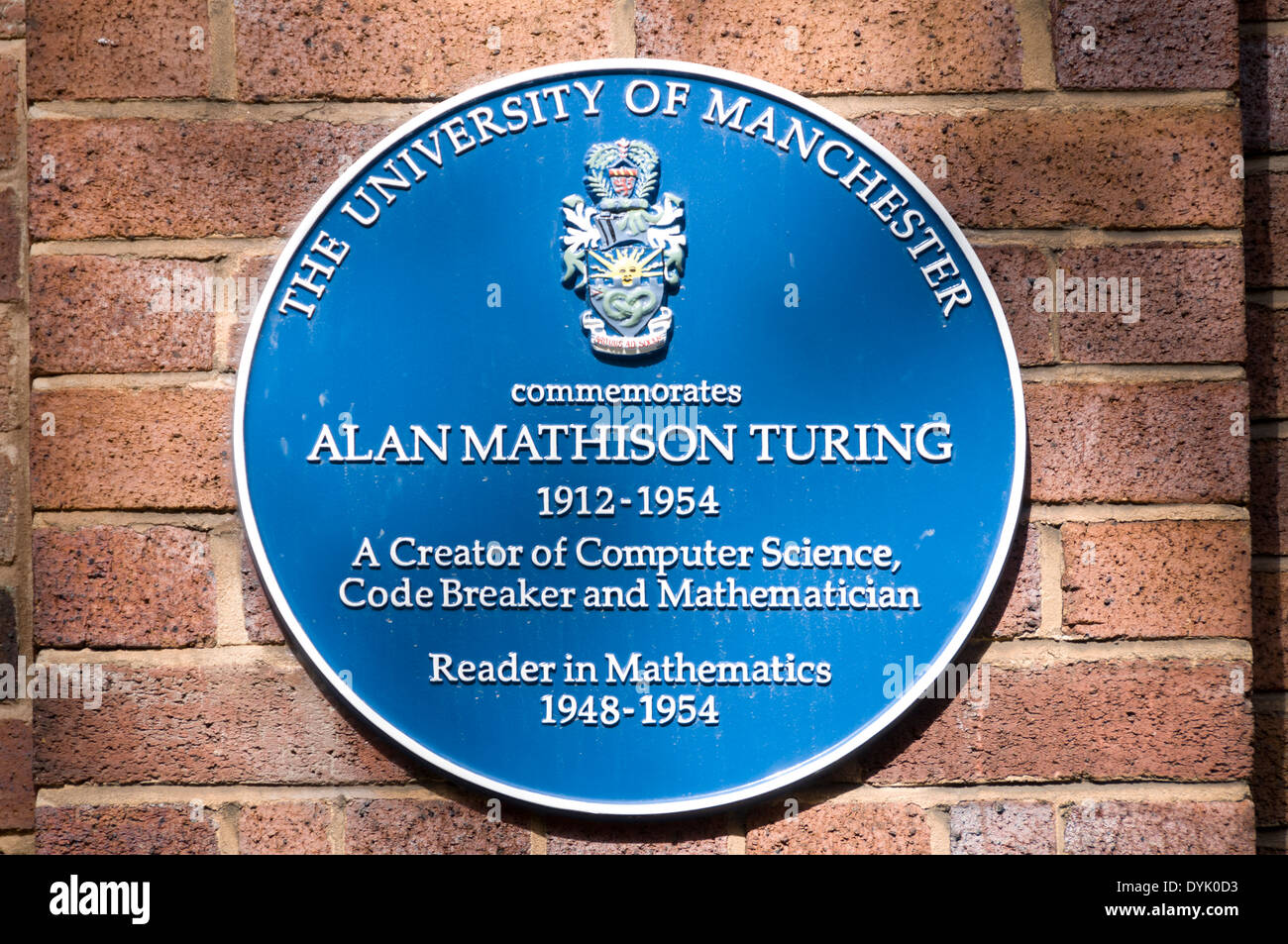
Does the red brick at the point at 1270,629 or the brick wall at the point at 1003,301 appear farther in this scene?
the red brick at the point at 1270,629

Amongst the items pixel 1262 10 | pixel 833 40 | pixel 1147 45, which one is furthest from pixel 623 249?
pixel 1262 10

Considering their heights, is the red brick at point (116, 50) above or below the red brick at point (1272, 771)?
above

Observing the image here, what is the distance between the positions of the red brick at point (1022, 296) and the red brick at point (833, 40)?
33 cm

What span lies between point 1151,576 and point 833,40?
1165mm

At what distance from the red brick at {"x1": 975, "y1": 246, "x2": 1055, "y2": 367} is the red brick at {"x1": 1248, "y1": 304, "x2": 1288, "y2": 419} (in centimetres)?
52

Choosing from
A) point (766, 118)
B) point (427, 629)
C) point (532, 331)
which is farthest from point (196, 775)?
point (766, 118)

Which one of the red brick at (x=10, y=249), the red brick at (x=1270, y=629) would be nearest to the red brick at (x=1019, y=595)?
the red brick at (x=1270, y=629)

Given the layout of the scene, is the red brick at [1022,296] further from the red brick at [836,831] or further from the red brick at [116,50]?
the red brick at [116,50]

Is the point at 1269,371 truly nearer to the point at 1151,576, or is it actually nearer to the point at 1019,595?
the point at 1151,576

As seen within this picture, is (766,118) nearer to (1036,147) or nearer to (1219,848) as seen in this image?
(1036,147)

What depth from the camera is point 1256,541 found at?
235cm

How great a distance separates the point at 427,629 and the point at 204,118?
104 cm

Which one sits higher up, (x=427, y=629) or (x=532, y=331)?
(x=532, y=331)

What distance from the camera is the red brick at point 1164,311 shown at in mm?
2188
